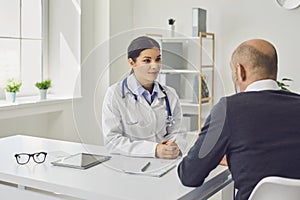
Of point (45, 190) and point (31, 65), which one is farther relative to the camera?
point (31, 65)

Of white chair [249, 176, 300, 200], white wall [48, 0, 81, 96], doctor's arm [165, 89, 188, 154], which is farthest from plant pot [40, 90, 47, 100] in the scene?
white chair [249, 176, 300, 200]

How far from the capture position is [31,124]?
380cm

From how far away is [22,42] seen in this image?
3.87 m

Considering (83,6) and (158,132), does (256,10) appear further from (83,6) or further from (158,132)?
(158,132)

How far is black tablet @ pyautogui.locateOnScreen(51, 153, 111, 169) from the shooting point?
69.1 inches

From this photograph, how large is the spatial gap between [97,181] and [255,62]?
0.71 metres

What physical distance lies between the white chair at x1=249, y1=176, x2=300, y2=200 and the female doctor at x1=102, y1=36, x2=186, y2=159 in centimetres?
65

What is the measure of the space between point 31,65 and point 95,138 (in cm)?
219

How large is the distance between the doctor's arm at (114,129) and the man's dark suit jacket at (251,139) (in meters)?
0.54

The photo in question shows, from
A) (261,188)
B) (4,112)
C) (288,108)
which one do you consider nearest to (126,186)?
(261,188)

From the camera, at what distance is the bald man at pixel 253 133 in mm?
1326

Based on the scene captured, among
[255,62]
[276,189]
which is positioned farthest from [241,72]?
[276,189]

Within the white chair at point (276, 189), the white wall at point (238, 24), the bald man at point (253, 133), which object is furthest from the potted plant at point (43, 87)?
the white chair at point (276, 189)

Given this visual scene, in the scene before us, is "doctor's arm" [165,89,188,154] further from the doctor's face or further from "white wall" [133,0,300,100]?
"white wall" [133,0,300,100]
